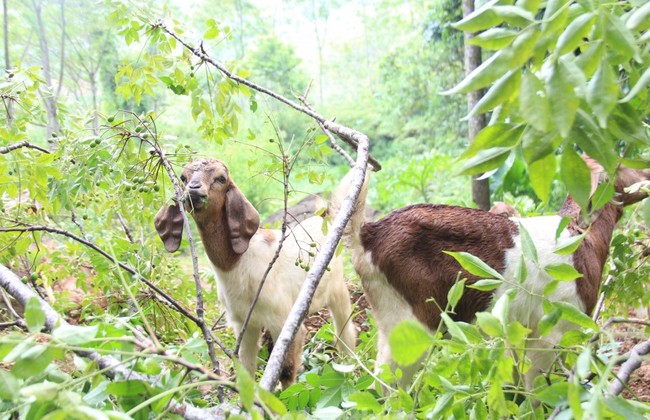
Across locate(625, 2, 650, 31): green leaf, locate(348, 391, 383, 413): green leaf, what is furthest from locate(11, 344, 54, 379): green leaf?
locate(625, 2, 650, 31): green leaf

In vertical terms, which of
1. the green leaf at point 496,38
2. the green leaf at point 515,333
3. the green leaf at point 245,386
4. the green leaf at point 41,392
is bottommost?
the green leaf at point 515,333

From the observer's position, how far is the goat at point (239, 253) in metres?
3.18

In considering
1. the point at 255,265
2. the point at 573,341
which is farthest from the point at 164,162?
the point at 573,341

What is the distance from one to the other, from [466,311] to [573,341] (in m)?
1.58

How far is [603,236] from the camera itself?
119 inches

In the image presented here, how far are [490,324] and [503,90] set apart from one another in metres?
0.49

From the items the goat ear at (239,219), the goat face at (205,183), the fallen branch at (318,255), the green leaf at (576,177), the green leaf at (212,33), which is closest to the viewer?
the green leaf at (576,177)

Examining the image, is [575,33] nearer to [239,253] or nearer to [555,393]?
[555,393]

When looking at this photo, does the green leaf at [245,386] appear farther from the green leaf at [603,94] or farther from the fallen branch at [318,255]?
the green leaf at [603,94]

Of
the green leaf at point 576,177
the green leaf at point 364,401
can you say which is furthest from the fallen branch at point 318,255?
the green leaf at point 576,177

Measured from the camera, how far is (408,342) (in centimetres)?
104

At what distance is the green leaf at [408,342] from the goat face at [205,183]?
81.5 inches

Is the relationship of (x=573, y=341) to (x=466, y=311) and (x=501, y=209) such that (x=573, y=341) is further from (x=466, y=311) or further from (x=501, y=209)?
(x=501, y=209)

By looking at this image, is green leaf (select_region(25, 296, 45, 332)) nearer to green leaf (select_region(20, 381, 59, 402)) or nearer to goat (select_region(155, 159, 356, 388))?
green leaf (select_region(20, 381, 59, 402))
